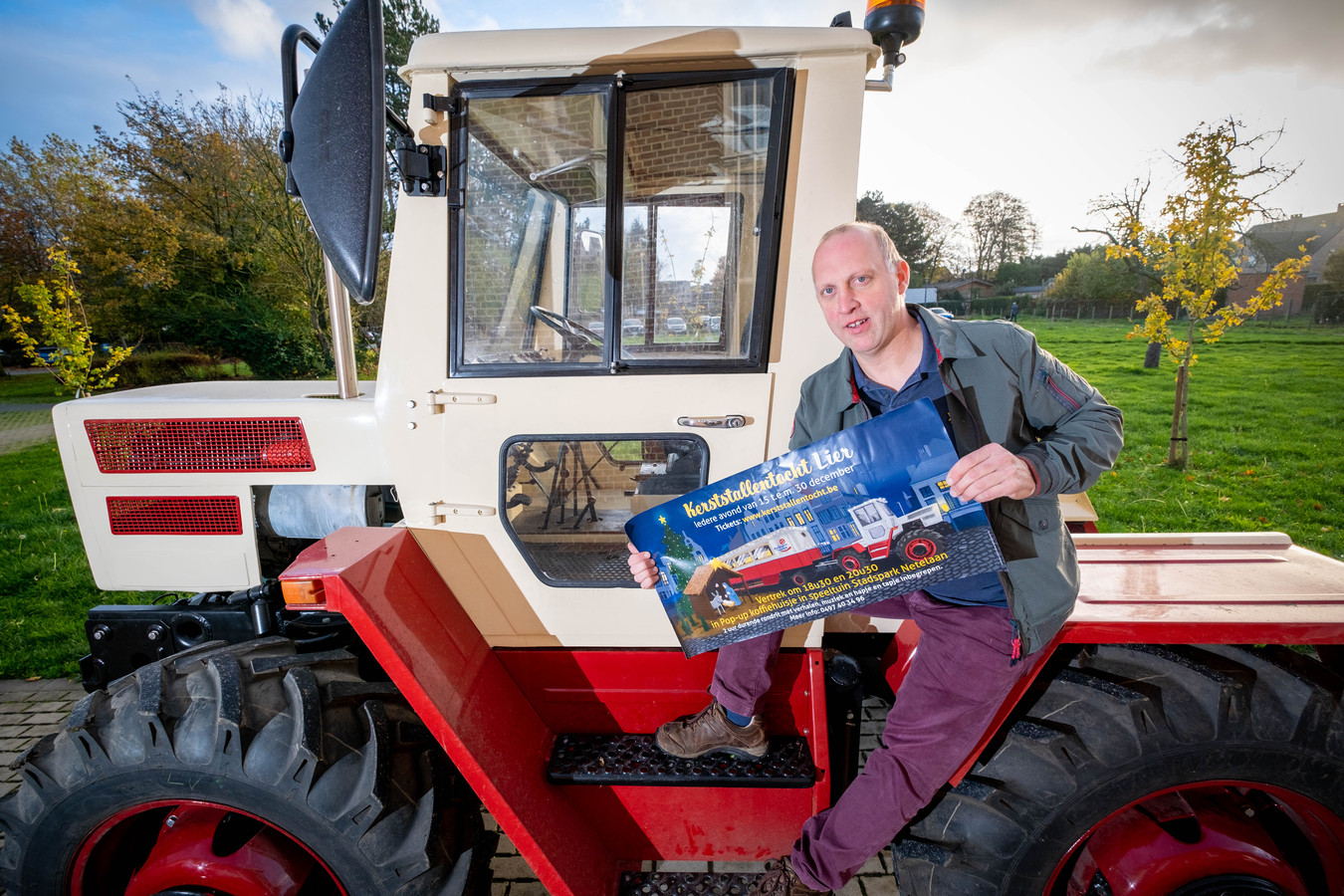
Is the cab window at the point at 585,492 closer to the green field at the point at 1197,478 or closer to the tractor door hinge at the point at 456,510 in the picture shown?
the tractor door hinge at the point at 456,510

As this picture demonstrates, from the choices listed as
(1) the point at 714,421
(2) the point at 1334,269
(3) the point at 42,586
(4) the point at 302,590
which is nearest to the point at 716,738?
(1) the point at 714,421

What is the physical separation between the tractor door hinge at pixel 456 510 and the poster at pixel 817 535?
1.58ft

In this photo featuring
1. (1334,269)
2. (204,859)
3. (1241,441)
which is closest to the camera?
(204,859)

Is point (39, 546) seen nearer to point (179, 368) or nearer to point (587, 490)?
point (587, 490)

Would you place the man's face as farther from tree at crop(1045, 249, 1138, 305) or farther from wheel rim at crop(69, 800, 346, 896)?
A: tree at crop(1045, 249, 1138, 305)

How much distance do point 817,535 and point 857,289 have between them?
619mm

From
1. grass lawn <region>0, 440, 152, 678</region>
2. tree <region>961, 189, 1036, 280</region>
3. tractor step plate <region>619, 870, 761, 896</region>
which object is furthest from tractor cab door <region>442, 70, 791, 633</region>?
tree <region>961, 189, 1036, 280</region>

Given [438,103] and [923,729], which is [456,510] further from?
[923,729]

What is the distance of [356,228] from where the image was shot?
128 cm

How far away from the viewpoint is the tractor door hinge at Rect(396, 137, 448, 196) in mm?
1635

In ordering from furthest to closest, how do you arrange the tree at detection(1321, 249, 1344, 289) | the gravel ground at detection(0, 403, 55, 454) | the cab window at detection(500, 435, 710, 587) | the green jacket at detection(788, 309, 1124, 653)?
the gravel ground at detection(0, 403, 55, 454)
the tree at detection(1321, 249, 1344, 289)
the cab window at detection(500, 435, 710, 587)
the green jacket at detection(788, 309, 1124, 653)

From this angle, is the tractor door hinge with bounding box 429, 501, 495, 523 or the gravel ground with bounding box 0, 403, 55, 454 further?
the gravel ground with bounding box 0, 403, 55, 454

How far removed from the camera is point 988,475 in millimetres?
1364

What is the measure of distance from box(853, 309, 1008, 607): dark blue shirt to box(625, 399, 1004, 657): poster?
0.15 m
